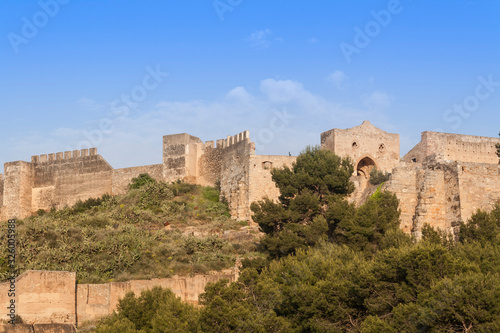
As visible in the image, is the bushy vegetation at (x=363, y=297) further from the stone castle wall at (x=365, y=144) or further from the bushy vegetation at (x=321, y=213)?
the stone castle wall at (x=365, y=144)

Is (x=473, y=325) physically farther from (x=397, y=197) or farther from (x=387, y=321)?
(x=397, y=197)

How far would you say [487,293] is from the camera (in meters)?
14.8

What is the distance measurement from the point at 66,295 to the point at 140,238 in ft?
22.1

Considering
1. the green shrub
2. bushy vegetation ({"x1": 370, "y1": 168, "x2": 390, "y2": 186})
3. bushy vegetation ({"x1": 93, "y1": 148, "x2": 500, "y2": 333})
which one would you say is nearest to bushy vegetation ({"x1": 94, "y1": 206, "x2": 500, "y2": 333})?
bushy vegetation ({"x1": 93, "y1": 148, "x2": 500, "y2": 333})

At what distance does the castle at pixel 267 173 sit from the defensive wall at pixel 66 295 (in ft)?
26.7

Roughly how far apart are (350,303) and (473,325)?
12.7ft

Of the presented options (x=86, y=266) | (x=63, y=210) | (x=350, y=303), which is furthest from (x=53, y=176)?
(x=350, y=303)

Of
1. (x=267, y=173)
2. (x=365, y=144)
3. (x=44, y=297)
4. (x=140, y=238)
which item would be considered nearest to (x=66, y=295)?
(x=44, y=297)

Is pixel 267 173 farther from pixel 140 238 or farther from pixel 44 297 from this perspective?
pixel 44 297

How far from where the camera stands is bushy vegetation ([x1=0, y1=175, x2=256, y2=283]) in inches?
959

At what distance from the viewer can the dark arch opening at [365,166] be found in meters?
31.9

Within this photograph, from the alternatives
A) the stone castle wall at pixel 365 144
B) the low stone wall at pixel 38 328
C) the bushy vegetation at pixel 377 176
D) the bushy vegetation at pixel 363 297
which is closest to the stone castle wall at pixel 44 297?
the low stone wall at pixel 38 328

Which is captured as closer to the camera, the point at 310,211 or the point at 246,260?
the point at 246,260

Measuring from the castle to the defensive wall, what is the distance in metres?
8.13
